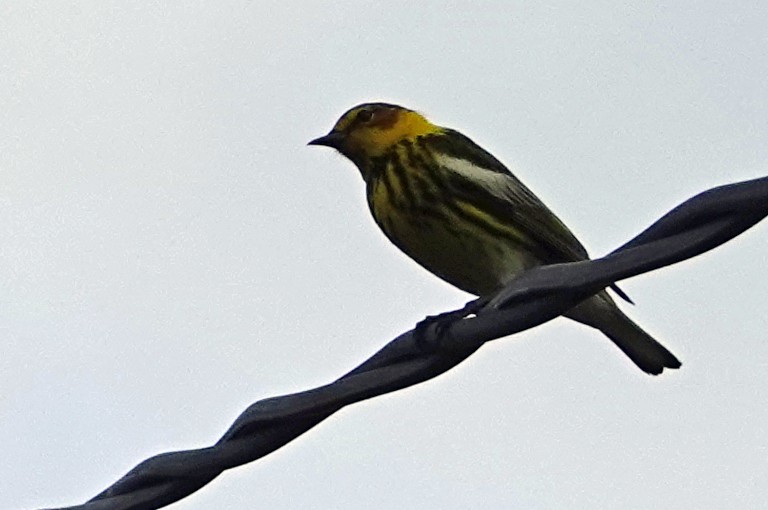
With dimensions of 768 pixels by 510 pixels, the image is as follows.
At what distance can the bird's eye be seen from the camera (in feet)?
22.9

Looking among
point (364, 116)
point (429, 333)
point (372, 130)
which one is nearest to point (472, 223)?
point (372, 130)

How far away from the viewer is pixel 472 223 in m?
6.04

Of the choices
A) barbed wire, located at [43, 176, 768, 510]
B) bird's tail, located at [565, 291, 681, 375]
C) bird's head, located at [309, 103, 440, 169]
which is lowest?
barbed wire, located at [43, 176, 768, 510]

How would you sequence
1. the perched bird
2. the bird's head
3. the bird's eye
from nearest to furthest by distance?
the perched bird → the bird's head → the bird's eye

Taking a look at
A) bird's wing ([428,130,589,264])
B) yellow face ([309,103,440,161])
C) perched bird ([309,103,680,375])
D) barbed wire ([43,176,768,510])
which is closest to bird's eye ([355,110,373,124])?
yellow face ([309,103,440,161])

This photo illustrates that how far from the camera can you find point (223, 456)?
3523mm

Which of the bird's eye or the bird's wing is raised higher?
the bird's eye

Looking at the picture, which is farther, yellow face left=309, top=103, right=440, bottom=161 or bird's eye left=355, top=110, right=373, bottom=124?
bird's eye left=355, top=110, right=373, bottom=124

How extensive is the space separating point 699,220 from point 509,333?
597 millimetres

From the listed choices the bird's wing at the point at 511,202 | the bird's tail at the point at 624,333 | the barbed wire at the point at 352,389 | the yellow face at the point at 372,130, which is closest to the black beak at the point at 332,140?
the yellow face at the point at 372,130

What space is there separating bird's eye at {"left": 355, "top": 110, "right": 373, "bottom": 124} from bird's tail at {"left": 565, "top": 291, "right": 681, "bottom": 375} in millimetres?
1422

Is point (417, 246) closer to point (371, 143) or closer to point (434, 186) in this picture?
point (434, 186)

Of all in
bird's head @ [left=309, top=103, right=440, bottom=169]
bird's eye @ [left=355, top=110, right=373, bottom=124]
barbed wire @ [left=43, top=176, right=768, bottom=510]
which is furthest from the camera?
bird's eye @ [left=355, top=110, right=373, bottom=124]

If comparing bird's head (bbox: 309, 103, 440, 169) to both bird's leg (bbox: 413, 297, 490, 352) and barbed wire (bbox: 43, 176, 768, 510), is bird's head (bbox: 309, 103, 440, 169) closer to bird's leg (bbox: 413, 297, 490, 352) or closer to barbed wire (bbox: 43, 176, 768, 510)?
bird's leg (bbox: 413, 297, 490, 352)
